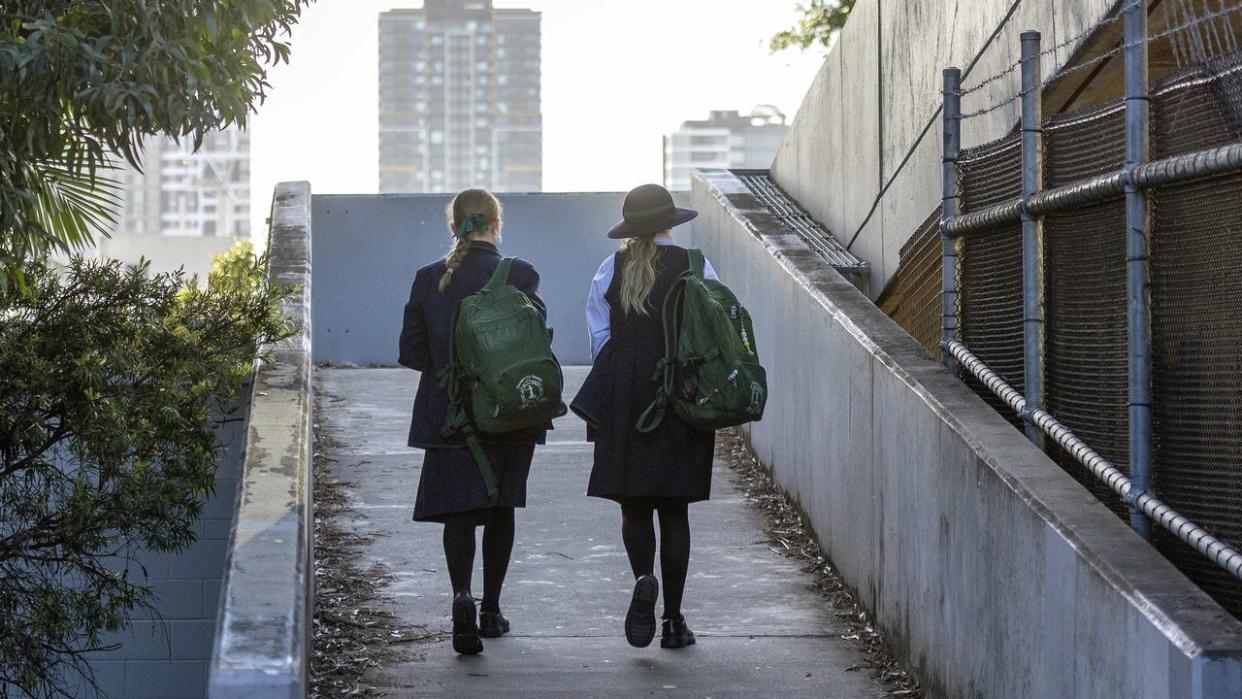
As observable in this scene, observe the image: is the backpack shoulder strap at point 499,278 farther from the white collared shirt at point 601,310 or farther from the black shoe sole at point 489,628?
the black shoe sole at point 489,628

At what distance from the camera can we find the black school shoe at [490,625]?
6086 mm

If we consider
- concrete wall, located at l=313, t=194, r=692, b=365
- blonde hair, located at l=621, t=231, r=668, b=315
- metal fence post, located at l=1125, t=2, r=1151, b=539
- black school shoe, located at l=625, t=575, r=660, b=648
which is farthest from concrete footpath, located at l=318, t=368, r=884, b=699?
concrete wall, located at l=313, t=194, r=692, b=365

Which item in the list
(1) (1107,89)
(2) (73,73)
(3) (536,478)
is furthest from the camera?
(3) (536,478)

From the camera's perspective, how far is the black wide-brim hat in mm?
5801

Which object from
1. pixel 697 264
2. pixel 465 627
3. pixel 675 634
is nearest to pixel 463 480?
pixel 465 627

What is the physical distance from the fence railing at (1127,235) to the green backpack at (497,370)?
1508 mm

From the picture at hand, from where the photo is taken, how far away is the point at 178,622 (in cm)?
742

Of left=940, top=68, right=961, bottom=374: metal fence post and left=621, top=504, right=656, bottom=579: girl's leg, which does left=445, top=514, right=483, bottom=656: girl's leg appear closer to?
left=621, top=504, right=656, bottom=579: girl's leg

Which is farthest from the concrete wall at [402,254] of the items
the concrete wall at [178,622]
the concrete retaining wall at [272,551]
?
the concrete wall at [178,622]

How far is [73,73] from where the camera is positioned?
6367 mm

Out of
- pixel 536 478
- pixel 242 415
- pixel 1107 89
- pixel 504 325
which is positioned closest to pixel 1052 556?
pixel 504 325

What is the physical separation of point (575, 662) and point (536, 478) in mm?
3147

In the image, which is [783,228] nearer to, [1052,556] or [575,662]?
[575,662]

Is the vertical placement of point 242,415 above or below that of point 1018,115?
below
